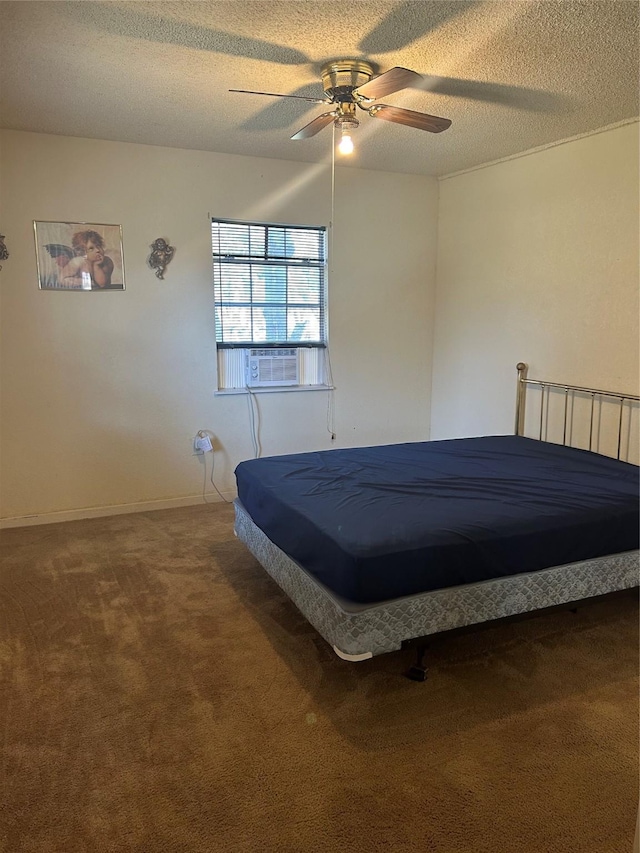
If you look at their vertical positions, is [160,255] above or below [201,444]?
above

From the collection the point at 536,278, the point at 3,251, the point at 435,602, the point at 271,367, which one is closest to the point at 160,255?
the point at 3,251

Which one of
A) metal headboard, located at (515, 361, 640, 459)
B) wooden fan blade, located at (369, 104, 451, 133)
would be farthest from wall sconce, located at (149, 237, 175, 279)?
metal headboard, located at (515, 361, 640, 459)

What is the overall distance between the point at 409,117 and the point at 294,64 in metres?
0.58

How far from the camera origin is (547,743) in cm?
204

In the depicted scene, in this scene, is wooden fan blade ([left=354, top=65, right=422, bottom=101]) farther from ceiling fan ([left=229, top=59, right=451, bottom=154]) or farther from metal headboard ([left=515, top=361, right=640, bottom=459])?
metal headboard ([left=515, top=361, right=640, bottom=459])

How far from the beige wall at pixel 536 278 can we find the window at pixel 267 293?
3.80 ft

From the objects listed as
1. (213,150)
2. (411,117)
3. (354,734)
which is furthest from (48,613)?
(213,150)

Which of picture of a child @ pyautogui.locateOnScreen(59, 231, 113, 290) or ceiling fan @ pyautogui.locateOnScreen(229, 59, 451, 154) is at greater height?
ceiling fan @ pyautogui.locateOnScreen(229, 59, 451, 154)

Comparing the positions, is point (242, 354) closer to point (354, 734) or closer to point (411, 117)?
point (411, 117)

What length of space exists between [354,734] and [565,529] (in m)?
1.22

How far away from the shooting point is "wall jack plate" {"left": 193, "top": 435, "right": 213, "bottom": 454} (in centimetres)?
452

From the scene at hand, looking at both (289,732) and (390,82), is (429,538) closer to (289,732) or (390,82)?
(289,732)

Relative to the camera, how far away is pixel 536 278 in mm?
4188

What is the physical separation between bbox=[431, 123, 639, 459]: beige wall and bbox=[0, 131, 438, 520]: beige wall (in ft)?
1.40
